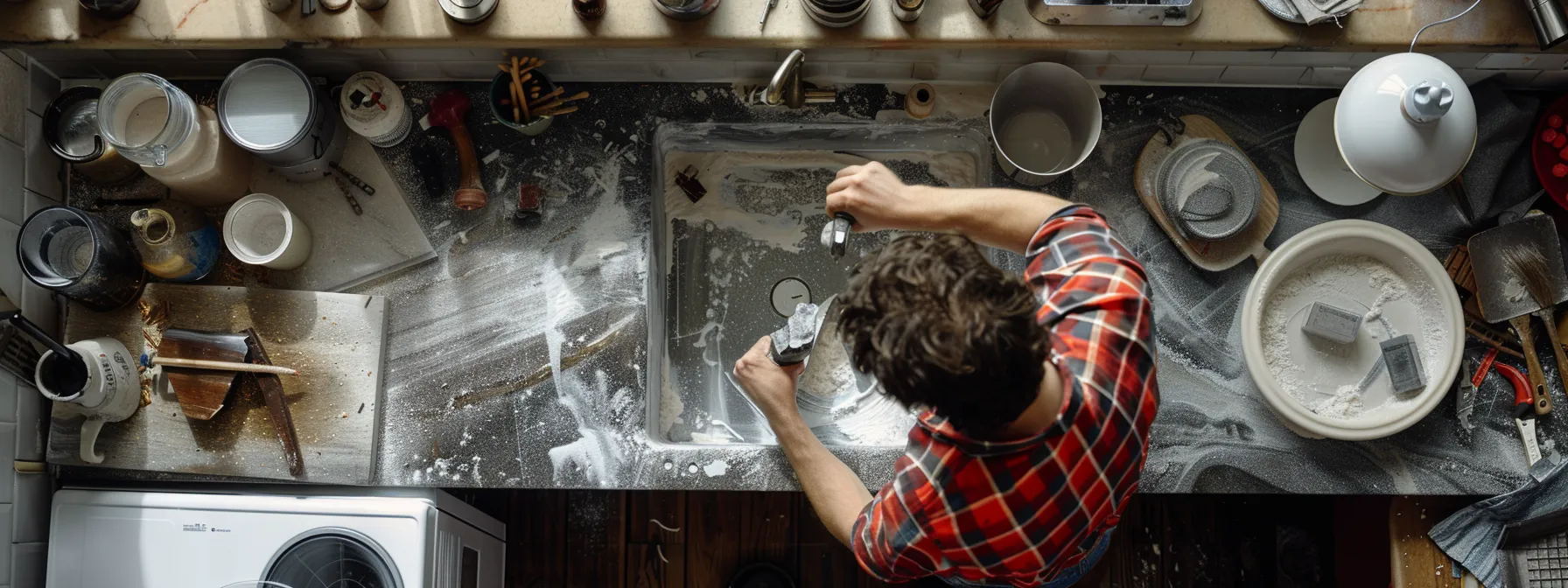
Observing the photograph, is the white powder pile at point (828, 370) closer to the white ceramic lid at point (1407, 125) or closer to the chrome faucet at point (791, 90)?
the chrome faucet at point (791, 90)

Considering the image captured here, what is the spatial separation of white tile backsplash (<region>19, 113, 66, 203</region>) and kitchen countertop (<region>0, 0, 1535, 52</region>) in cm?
14

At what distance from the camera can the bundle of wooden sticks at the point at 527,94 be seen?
1345 mm

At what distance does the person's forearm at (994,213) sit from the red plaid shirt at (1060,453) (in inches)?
2.3

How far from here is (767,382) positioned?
132 centimetres

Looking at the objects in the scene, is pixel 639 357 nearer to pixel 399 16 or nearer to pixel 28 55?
pixel 399 16

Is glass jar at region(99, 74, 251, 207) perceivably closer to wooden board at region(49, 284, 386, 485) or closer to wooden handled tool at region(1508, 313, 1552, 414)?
wooden board at region(49, 284, 386, 485)

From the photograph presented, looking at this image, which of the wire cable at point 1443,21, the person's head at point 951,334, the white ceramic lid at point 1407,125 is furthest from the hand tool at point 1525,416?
the person's head at point 951,334

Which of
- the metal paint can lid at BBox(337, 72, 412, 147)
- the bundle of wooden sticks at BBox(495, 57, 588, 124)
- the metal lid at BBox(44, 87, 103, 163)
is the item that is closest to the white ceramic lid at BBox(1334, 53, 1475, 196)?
the bundle of wooden sticks at BBox(495, 57, 588, 124)

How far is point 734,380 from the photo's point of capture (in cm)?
155

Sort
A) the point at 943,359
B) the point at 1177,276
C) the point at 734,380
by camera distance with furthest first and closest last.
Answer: the point at 734,380, the point at 1177,276, the point at 943,359

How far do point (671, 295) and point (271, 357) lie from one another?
662mm

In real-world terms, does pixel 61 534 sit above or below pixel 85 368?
below

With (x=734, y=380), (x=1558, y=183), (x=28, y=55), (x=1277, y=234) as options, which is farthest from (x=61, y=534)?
(x=1558, y=183)

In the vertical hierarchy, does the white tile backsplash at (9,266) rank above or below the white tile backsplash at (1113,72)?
below
